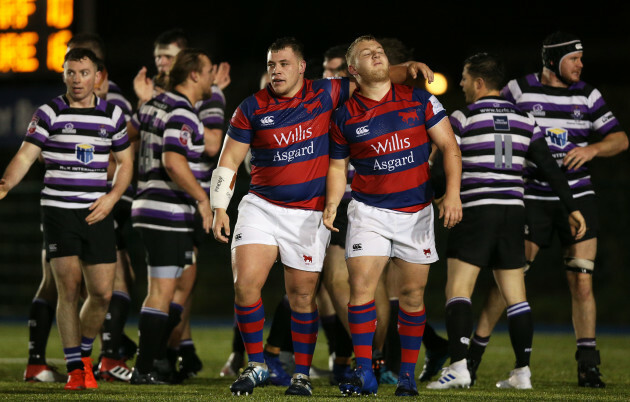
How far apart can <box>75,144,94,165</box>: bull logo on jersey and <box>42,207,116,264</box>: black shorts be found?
31 cm

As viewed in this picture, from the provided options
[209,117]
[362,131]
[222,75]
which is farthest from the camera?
[222,75]

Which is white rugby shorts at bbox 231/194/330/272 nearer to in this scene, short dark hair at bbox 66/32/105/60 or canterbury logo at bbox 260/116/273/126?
canterbury logo at bbox 260/116/273/126

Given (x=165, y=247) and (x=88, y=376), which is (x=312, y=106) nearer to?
(x=165, y=247)

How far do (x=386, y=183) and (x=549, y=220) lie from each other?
162 centimetres

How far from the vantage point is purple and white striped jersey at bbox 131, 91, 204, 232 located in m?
6.69

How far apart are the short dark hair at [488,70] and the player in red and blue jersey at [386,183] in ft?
2.96

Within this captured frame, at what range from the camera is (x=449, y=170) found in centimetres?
571

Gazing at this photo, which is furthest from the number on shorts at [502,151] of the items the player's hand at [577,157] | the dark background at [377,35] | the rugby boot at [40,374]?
the dark background at [377,35]

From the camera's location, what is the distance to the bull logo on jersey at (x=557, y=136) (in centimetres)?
692

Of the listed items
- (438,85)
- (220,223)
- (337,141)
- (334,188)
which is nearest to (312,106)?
(337,141)

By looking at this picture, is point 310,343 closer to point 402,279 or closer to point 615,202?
point 402,279

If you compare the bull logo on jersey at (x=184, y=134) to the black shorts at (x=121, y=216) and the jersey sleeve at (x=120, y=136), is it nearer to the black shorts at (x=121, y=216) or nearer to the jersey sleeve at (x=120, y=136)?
the jersey sleeve at (x=120, y=136)

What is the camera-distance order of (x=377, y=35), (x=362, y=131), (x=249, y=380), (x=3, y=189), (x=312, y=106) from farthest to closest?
1. (x=377, y=35)
2. (x=3, y=189)
3. (x=312, y=106)
4. (x=362, y=131)
5. (x=249, y=380)

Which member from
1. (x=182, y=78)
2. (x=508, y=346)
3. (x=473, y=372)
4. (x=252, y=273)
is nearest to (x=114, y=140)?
(x=182, y=78)
